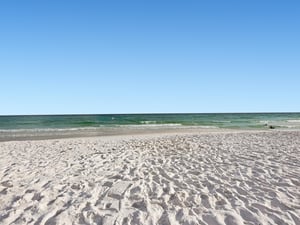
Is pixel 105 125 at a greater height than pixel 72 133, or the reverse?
pixel 105 125

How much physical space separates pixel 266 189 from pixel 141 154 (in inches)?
202

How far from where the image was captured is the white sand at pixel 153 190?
13.7ft

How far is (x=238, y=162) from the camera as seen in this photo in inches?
317

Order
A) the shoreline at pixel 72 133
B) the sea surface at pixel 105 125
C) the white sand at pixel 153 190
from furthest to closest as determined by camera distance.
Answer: the sea surface at pixel 105 125 < the shoreline at pixel 72 133 < the white sand at pixel 153 190

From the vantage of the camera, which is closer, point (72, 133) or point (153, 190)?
point (153, 190)

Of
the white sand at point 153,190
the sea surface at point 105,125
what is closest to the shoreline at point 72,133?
the sea surface at point 105,125

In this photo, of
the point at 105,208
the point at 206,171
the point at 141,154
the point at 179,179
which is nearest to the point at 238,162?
the point at 206,171

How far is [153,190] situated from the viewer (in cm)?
539

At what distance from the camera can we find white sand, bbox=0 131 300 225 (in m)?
4.16

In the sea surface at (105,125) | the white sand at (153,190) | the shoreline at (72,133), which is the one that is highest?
the sea surface at (105,125)

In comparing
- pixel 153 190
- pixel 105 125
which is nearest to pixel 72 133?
pixel 105 125

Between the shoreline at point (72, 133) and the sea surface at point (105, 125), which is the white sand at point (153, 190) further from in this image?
the sea surface at point (105, 125)

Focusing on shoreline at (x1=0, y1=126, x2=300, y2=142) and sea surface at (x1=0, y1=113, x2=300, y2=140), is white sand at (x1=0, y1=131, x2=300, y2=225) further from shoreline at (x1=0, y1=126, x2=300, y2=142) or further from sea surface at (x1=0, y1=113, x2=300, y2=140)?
sea surface at (x1=0, y1=113, x2=300, y2=140)

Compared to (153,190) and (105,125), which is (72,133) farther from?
(153,190)
